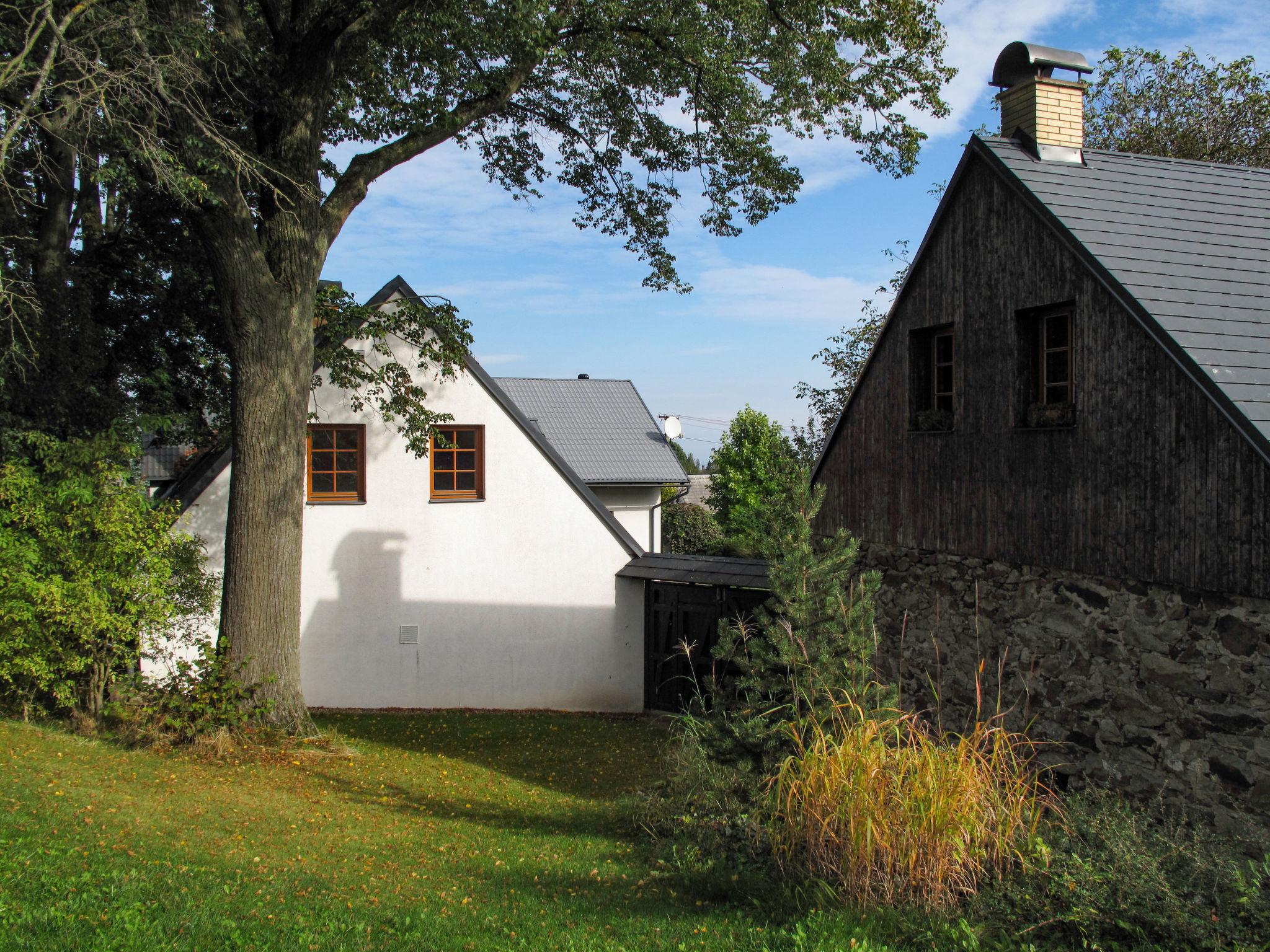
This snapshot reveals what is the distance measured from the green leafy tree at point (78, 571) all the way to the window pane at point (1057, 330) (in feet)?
30.9

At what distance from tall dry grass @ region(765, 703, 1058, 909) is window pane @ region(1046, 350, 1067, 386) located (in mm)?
4500

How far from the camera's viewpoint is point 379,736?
1273 cm

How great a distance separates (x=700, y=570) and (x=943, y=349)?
5.50m

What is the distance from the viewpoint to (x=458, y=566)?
1570 cm

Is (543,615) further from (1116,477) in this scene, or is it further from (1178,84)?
(1178,84)

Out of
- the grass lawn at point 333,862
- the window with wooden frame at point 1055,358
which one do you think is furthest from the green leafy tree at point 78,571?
the window with wooden frame at point 1055,358

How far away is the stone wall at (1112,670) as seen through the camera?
24.0 feet

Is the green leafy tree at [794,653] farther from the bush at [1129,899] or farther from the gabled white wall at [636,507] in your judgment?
the gabled white wall at [636,507]

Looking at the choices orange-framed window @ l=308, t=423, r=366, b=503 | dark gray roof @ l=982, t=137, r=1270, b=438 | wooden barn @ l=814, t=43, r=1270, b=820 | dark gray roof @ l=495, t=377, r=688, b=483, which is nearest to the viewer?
wooden barn @ l=814, t=43, r=1270, b=820

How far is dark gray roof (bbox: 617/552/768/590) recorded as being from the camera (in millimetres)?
14195

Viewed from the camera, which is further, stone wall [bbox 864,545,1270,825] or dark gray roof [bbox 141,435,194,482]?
dark gray roof [bbox 141,435,194,482]

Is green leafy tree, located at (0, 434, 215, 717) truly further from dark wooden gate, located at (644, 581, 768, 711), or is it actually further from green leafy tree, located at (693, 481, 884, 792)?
dark wooden gate, located at (644, 581, 768, 711)

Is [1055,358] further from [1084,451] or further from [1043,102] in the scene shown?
[1043,102]

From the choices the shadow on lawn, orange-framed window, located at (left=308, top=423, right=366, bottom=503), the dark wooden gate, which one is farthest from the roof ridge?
orange-framed window, located at (left=308, top=423, right=366, bottom=503)
